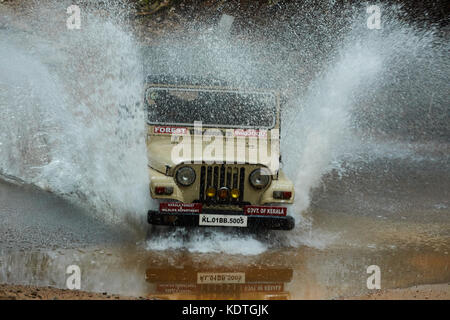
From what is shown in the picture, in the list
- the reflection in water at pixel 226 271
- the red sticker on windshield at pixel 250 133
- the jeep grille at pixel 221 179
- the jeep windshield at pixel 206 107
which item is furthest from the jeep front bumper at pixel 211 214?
the jeep windshield at pixel 206 107

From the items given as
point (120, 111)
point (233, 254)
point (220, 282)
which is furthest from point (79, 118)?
point (220, 282)

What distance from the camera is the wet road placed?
563 centimetres

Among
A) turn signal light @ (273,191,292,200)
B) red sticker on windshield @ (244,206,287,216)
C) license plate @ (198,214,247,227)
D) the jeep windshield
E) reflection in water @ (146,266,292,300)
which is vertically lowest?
reflection in water @ (146,266,292,300)

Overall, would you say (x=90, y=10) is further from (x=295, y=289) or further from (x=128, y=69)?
(x=295, y=289)

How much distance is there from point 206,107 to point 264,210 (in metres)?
1.79

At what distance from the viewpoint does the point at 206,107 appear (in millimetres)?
7785

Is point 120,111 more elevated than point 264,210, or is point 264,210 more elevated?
point 120,111

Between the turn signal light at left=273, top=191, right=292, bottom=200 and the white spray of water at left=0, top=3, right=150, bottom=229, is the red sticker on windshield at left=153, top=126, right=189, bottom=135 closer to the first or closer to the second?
the white spray of water at left=0, top=3, right=150, bottom=229

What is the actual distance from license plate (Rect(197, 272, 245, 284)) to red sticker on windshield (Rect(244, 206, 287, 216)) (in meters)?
0.96

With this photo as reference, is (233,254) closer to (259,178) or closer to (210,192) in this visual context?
(210,192)

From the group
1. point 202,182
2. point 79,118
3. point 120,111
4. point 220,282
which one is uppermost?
point 79,118

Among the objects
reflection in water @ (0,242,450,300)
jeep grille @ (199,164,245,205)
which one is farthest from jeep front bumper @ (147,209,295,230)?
reflection in water @ (0,242,450,300)
